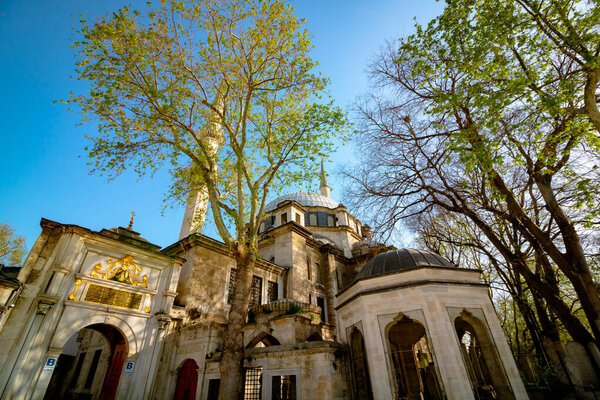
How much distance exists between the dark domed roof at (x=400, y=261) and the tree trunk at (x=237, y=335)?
160 inches

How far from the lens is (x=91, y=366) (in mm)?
15539

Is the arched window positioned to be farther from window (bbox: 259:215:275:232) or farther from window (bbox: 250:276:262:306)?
window (bbox: 250:276:262:306)

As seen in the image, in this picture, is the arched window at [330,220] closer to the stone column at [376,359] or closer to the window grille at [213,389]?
the window grille at [213,389]

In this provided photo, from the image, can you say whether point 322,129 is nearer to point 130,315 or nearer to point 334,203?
point 130,315

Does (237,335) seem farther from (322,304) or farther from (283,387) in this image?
(322,304)

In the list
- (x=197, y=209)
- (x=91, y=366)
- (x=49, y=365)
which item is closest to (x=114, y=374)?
(x=49, y=365)

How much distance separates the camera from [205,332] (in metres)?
11.8

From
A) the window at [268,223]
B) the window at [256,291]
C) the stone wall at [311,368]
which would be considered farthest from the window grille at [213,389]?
the window at [268,223]

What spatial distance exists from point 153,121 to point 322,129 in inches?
275

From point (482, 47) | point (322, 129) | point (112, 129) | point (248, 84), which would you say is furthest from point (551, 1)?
point (112, 129)

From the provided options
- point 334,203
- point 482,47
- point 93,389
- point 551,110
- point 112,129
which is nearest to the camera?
point 551,110

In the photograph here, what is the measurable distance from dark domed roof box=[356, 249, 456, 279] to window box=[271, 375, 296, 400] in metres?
4.11

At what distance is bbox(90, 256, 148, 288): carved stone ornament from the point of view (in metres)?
11.2

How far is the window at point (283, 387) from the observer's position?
9144mm
